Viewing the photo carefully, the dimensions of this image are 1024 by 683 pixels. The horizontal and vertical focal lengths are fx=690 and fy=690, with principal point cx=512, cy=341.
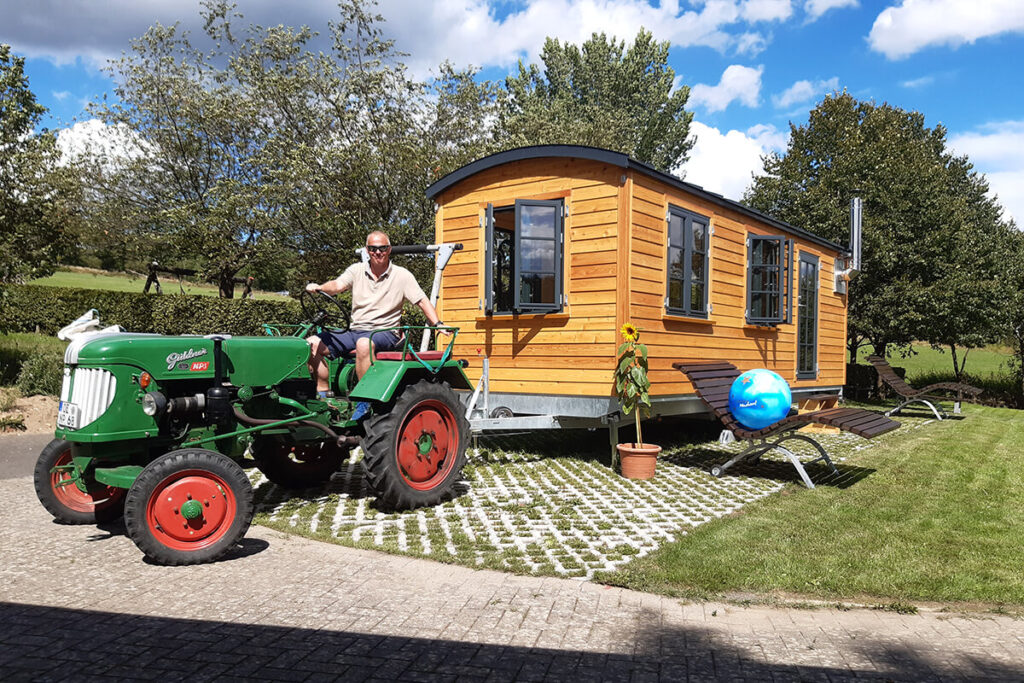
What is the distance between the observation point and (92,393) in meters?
3.79

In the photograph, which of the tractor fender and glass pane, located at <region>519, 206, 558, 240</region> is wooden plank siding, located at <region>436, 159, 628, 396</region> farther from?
the tractor fender

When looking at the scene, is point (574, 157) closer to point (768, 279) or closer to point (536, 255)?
point (536, 255)

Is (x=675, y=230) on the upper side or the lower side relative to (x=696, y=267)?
upper

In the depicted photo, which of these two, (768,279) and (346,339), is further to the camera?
(768,279)

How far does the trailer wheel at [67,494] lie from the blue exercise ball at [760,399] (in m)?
5.37

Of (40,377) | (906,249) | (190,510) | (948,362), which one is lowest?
(190,510)

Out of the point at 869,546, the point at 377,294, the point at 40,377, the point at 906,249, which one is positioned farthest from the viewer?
the point at 906,249

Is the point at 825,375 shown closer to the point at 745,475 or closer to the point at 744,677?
the point at 745,475

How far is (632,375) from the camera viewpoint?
263 inches

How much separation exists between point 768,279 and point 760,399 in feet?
12.7

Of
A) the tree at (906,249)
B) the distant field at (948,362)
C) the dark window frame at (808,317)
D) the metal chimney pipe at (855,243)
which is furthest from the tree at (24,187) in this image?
the distant field at (948,362)

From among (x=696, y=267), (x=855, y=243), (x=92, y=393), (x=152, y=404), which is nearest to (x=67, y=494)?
(x=92, y=393)

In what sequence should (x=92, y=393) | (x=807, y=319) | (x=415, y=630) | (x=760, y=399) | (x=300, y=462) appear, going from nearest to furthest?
(x=415, y=630) → (x=92, y=393) → (x=300, y=462) → (x=760, y=399) → (x=807, y=319)

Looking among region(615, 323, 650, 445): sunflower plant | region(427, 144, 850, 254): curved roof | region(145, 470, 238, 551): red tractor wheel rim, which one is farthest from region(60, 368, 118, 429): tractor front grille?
region(427, 144, 850, 254): curved roof
